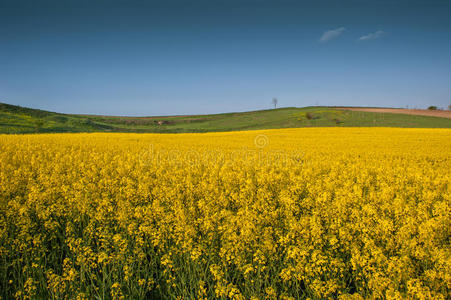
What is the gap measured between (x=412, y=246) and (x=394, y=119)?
64.7 m

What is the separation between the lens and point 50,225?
13.5 feet

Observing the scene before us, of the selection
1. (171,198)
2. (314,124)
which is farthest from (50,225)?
(314,124)

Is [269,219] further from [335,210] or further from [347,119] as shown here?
[347,119]

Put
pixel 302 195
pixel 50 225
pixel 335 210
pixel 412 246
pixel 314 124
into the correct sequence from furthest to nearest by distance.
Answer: pixel 314 124 < pixel 302 195 < pixel 335 210 < pixel 50 225 < pixel 412 246

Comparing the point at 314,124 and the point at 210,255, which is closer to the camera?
the point at 210,255

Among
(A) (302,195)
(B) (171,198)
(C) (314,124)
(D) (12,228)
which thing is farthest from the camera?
(C) (314,124)

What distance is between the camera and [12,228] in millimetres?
4375

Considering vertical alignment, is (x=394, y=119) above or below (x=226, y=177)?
above

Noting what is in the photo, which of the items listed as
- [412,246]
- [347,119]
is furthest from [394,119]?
[412,246]

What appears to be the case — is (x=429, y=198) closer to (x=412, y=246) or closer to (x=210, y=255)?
(x=412, y=246)

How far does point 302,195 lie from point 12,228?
7.25 m

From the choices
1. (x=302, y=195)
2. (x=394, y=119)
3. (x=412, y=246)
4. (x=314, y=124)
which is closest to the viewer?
(x=412, y=246)

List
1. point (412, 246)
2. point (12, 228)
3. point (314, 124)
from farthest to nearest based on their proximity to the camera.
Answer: point (314, 124), point (12, 228), point (412, 246)

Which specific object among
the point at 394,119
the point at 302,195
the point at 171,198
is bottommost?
the point at 302,195
